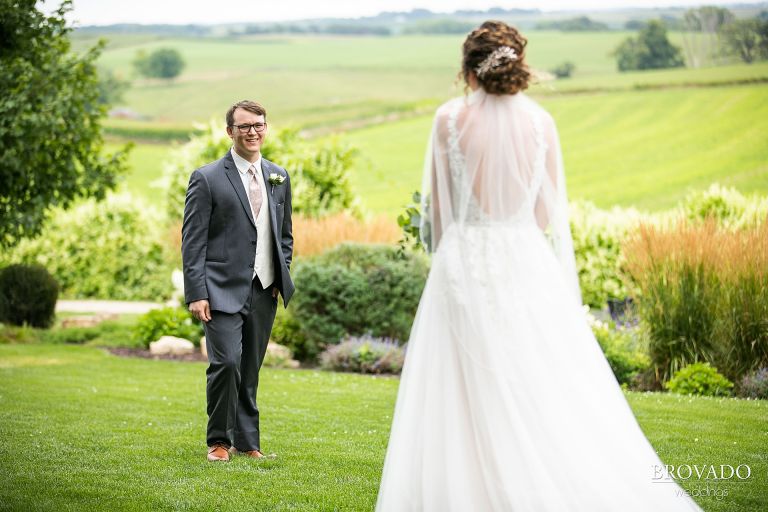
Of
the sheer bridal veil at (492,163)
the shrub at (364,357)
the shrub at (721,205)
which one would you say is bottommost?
the shrub at (364,357)

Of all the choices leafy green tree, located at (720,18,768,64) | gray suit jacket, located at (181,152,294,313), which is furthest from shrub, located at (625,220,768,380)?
leafy green tree, located at (720,18,768,64)

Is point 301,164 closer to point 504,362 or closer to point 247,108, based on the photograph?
point 247,108

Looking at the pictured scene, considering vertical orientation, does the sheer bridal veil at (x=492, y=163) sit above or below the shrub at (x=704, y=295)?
above

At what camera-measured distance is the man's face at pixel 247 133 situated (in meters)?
5.98

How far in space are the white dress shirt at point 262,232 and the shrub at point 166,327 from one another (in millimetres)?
7066

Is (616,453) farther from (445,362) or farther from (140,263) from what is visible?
(140,263)

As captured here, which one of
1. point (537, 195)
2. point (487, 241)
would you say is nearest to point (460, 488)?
point (487, 241)

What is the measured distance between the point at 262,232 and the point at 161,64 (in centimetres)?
4110

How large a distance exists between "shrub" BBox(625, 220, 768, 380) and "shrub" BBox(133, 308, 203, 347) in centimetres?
633

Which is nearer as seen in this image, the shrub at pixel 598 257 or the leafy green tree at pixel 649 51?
the shrub at pixel 598 257

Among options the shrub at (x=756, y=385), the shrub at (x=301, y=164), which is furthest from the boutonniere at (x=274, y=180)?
the shrub at (x=301, y=164)

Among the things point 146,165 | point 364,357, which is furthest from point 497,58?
point 146,165

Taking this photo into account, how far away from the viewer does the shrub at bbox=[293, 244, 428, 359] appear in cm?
1155

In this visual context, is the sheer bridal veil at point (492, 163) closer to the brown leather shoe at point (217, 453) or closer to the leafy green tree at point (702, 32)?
the brown leather shoe at point (217, 453)
